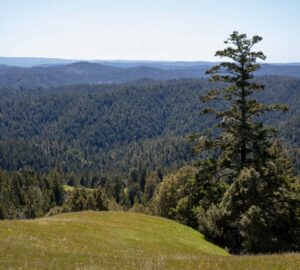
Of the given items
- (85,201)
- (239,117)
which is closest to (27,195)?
(85,201)

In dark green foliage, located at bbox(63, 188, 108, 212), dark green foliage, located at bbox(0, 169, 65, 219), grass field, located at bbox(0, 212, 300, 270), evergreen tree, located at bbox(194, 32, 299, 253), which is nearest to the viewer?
grass field, located at bbox(0, 212, 300, 270)

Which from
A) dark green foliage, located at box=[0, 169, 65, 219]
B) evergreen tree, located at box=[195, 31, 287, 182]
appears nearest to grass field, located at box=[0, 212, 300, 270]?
evergreen tree, located at box=[195, 31, 287, 182]

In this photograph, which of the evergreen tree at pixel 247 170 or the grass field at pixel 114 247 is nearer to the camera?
the grass field at pixel 114 247


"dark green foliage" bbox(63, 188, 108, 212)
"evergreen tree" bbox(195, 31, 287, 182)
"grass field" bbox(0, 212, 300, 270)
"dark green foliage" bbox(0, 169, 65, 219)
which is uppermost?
"evergreen tree" bbox(195, 31, 287, 182)

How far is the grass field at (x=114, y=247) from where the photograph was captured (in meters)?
19.9

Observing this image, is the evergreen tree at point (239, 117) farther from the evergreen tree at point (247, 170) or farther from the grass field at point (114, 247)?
the grass field at point (114, 247)

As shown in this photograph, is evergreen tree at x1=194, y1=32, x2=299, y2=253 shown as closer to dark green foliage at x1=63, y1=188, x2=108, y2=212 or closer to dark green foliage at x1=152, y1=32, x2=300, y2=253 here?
Result: dark green foliage at x1=152, y1=32, x2=300, y2=253

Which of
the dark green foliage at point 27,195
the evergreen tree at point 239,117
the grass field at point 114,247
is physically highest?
the evergreen tree at point 239,117

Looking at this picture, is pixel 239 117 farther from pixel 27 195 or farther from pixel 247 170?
pixel 27 195

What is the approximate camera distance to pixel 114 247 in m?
32.2

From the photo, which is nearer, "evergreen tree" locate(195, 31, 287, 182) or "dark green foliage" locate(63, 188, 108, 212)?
"evergreen tree" locate(195, 31, 287, 182)

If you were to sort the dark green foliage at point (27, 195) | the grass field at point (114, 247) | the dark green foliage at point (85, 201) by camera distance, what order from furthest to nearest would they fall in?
the dark green foliage at point (27, 195)
the dark green foliage at point (85, 201)
the grass field at point (114, 247)

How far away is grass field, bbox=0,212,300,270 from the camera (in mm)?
19891

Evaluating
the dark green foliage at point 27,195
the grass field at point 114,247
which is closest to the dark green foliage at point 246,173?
the grass field at point 114,247
